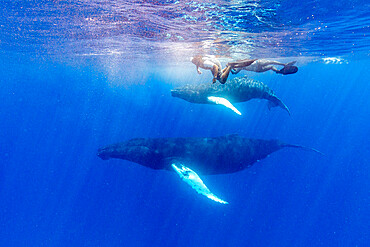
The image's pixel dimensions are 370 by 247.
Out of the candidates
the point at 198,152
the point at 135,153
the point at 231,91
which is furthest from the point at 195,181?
the point at 231,91

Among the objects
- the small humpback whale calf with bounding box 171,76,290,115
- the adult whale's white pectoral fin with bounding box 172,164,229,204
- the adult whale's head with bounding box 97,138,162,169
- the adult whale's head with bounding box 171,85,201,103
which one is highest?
the small humpback whale calf with bounding box 171,76,290,115

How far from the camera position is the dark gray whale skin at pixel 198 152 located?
11.2 meters

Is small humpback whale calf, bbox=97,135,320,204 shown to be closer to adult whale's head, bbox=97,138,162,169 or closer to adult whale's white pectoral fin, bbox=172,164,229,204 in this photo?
adult whale's head, bbox=97,138,162,169

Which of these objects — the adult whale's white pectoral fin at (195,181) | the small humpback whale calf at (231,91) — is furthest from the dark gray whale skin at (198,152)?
the small humpback whale calf at (231,91)

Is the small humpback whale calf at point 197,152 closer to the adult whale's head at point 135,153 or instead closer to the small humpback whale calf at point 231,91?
the adult whale's head at point 135,153

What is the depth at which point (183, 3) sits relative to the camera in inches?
356

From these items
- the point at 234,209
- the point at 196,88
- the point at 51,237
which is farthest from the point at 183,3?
the point at 51,237

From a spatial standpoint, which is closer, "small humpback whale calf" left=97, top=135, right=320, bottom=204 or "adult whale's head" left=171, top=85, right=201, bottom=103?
"small humpback whale calf" left=97, top=135, right=320, bottom=204

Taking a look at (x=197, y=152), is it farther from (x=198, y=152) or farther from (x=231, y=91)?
(x=231, y=91)

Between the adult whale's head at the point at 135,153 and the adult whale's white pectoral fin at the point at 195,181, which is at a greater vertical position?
the adult whale's white pectoral fin at the point at 195,181

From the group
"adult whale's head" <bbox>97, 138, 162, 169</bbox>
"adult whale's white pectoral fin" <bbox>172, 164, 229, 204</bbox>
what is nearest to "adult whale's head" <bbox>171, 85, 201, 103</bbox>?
"adult whale's head" <bbox>97, 138, 162, 169</bbox>

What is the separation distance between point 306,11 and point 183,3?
5.41 m

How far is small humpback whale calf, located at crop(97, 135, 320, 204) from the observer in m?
11.2

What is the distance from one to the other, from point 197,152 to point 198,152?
5cm
